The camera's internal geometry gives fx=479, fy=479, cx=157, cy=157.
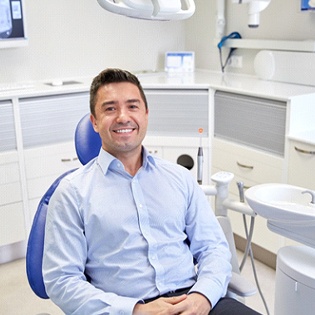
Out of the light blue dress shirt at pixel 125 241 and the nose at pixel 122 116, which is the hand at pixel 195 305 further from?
the nose at pixel 122 116

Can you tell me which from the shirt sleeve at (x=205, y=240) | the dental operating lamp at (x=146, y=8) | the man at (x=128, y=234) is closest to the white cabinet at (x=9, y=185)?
the man at (x=128, y=234)

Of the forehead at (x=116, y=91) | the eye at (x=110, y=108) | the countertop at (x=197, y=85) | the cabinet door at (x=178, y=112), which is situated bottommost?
the cabinet door at (x=178, y=112)

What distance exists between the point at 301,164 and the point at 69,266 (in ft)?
4.74

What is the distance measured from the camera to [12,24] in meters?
2.95

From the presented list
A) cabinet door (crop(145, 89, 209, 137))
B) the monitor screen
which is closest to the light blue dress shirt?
cabinet door (crop(145, 89, 209, 137))

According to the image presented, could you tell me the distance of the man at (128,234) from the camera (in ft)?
4.58

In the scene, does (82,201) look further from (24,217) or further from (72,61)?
(72,61)

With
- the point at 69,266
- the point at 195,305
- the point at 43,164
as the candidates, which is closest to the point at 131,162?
the point at 69,266

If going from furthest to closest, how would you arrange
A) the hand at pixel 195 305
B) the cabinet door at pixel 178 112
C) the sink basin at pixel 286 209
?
the cabinet door at pixel 178 112, the sink basin at pixel 286 209, the hand at pixel 195 305

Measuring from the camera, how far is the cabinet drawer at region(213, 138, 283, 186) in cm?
260

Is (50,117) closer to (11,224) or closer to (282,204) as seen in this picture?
(11,224)

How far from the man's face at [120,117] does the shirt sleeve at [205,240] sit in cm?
28

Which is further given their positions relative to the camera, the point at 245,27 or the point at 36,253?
the point at 245,27

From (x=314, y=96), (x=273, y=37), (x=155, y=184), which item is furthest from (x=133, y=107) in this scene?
(x=273, y=37)
